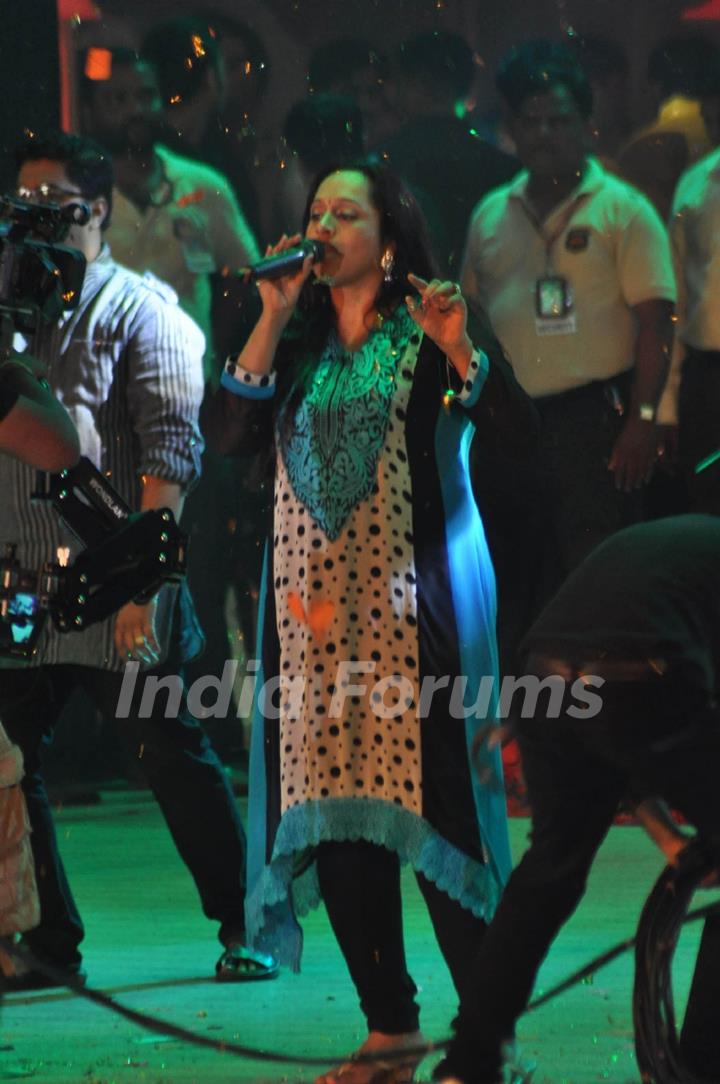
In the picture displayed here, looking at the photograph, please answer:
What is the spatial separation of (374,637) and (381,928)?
0.44 m

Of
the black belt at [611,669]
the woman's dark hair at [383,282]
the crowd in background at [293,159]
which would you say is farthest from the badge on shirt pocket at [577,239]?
the black belt at [611,669]

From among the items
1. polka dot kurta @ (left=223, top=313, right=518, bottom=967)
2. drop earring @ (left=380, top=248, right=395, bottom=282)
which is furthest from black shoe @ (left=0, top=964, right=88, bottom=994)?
drop earring @ (left=380, top=248, right=395, bottom=282)

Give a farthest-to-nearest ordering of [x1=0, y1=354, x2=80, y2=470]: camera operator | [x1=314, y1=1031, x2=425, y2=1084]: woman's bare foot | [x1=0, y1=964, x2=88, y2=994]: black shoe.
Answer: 1. [x1=0, y1=964, x2=88, y2=994]: black shoe
2. [x1=314, y1=1031, x2=425, y2=1084]: woman's bare foot
3. [x1=0, y1=354, x2=80, y2=470]: camera operator

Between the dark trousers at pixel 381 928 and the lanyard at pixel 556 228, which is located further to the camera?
the lanyard at pixel 556 228

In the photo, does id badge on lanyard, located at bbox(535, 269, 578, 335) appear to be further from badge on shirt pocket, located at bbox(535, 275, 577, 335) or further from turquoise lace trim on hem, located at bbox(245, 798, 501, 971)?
turquoise lace trim on hem, located at bbox(245, 798, 501, 971)

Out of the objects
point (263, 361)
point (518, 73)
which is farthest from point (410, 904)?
point (518, 73)

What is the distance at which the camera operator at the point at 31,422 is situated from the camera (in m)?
2.49

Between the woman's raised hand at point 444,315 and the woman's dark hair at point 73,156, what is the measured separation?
1.03 metres

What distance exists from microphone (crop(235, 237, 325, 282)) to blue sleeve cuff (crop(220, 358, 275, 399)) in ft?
0.50

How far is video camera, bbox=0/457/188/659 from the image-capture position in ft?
8.22

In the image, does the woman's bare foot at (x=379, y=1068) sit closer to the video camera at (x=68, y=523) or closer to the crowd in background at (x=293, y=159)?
the video camera at (x=68, y=523)

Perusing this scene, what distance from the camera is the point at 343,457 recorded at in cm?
281

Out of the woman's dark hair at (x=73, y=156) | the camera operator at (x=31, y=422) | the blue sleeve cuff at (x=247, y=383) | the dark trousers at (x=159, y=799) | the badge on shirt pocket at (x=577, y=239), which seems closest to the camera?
the camera operator at (x=31, y=422)

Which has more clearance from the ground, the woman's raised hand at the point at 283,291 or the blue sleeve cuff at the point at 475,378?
the woman's raised hand at the point at 283,291
